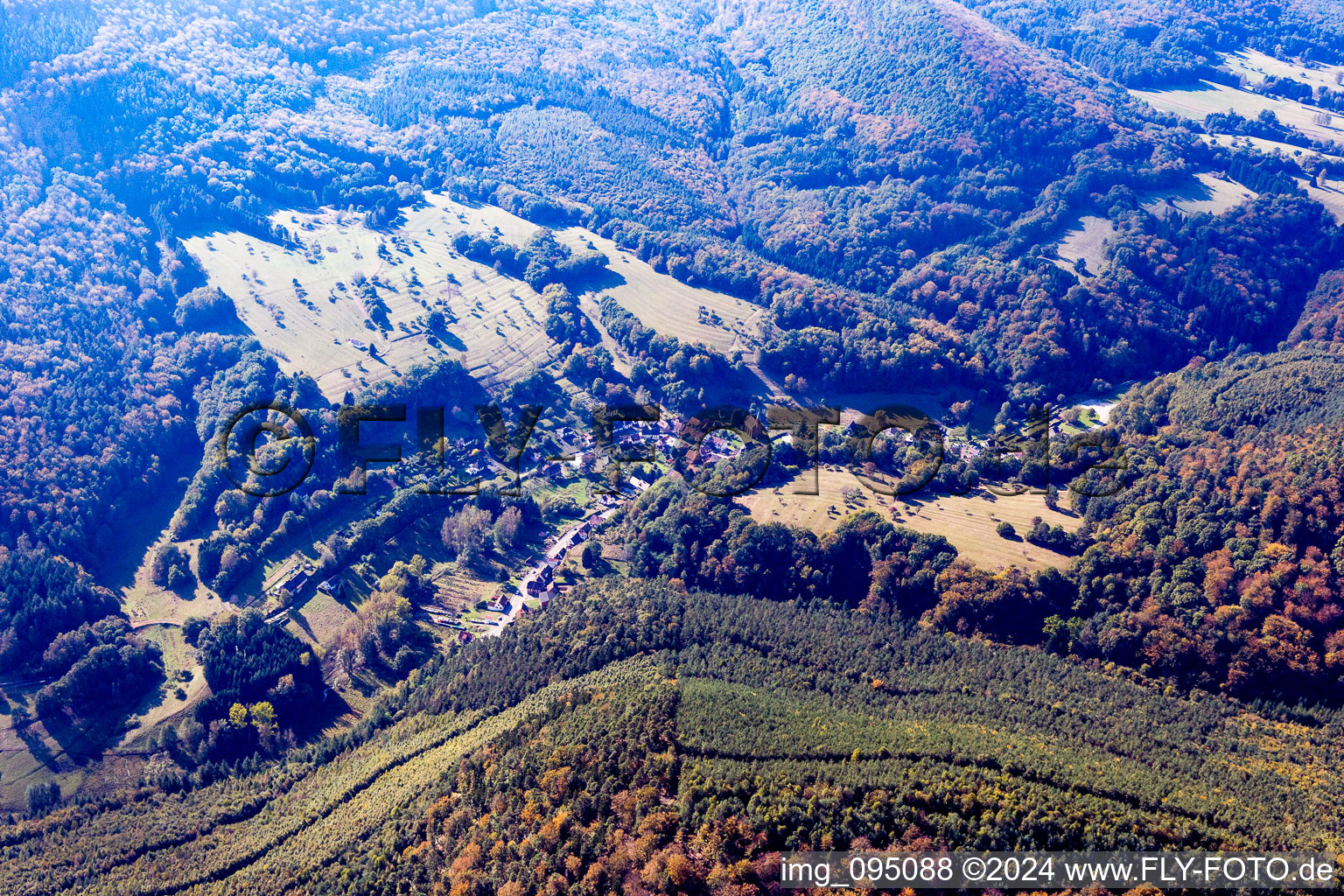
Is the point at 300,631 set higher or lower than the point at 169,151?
lower

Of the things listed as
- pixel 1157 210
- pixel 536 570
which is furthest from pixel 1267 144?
pixel 536 570

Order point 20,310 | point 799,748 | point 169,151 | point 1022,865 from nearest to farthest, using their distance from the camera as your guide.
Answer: point 1022,865 → point 799,748 → point 20,310 → point 169,151

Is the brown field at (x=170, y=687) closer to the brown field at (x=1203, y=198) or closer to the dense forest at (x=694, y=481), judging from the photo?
the dense forest at (x=694, y=481)

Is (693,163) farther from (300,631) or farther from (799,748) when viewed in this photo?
(799,748)

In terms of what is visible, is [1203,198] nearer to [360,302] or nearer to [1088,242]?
[1088,242]

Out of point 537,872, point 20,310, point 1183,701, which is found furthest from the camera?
point 20,310

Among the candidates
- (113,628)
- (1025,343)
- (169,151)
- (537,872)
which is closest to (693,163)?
(1025,343)

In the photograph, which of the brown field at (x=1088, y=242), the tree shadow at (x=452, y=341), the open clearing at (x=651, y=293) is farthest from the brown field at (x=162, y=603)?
the brown field at (x=1088, y=242)
